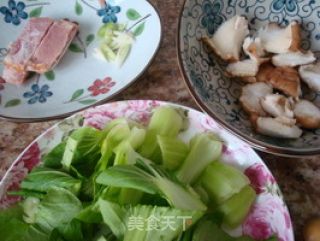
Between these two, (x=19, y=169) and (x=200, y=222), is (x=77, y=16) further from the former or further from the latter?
(x=200, y=222)

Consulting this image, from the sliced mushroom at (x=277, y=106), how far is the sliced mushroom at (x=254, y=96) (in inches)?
0.5

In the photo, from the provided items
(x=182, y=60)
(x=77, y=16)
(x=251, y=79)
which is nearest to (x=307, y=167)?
(x=251, y=79)

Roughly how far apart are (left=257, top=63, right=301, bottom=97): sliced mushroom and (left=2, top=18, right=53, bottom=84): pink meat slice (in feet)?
1.86

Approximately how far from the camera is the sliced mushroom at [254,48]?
101 centimetres

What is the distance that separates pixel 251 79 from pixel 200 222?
1.34 ft

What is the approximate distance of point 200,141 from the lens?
85 centimetres

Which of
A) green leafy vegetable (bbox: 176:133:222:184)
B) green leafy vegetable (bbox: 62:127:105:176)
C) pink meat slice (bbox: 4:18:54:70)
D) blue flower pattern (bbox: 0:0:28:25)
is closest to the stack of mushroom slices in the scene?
green leafy vegetable (bbox: 176:133:222:184)

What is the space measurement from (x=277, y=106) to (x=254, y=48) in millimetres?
168

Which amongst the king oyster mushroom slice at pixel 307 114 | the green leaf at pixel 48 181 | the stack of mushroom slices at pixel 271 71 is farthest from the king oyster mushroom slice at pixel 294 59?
the green leaf at pixel 48 181

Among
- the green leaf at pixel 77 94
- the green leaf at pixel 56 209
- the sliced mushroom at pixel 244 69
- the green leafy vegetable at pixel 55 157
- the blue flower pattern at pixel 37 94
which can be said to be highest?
the sliced mushroom at pixel 244 69

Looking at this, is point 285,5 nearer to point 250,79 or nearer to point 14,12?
point 250,79

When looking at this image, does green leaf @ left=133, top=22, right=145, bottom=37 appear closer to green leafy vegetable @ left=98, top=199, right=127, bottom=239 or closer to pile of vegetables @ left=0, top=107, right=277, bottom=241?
pile of vegetables @ left=0, top=107, right=277, bottom=241

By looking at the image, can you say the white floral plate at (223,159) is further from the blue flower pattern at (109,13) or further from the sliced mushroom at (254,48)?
the blue flower pattern at (109,13)

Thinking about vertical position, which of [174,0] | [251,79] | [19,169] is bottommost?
[19,169]
